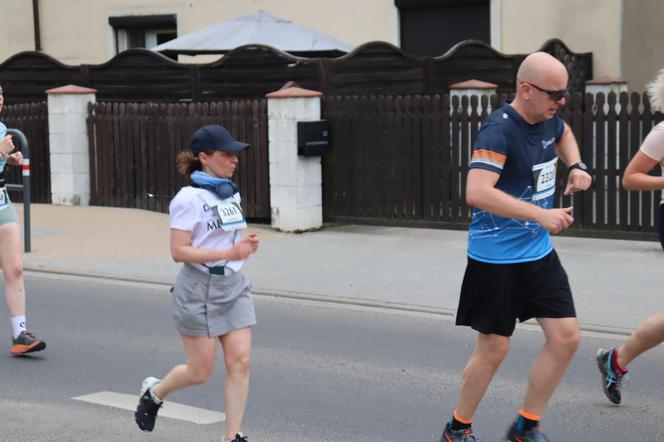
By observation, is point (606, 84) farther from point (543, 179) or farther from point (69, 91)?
point (543, 179)

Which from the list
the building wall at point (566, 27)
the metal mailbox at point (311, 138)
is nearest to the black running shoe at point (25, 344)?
the metal mailbox at point (311, 138)

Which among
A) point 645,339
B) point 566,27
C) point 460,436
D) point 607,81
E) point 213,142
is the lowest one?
point 460,436

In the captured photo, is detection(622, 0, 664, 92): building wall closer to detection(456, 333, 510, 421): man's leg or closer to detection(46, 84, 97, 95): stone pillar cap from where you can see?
detection(46, 84, 97, 95): stone pillar cap

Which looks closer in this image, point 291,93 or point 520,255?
point 520,255

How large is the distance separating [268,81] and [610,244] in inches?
218

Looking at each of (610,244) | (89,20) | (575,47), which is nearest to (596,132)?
(610,244)

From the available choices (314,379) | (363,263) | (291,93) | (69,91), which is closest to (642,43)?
(291,93)

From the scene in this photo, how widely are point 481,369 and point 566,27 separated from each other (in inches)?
554

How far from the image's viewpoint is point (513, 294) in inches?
217

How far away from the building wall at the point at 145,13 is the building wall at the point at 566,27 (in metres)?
2.07

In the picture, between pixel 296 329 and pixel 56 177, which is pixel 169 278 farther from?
pixel 56 177

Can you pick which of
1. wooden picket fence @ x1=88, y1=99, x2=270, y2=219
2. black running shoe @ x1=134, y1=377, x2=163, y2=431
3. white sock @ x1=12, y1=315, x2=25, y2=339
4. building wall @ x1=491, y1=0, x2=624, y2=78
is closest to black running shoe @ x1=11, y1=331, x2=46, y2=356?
white sock @ x1=12, y1=315, x2=25, y2=339

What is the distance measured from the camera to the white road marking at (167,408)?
649 centimetres

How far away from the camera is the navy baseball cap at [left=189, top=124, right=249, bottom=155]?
5531 mm
